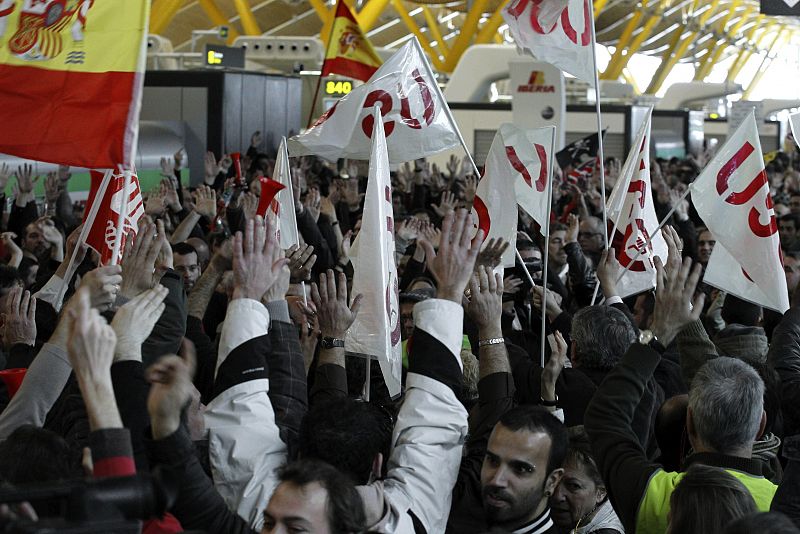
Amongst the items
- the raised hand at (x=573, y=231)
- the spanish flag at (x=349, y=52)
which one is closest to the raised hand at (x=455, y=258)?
the raised hand at (x=573, y=231)

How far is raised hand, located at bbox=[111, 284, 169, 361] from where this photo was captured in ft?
9.99

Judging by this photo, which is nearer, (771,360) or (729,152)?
(771,360)

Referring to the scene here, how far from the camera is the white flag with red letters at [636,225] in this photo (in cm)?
686

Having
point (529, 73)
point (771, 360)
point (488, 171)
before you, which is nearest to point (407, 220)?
point (488, 171)

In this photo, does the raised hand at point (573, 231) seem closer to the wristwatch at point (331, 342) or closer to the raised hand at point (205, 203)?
the raised hand at point (205, 203)

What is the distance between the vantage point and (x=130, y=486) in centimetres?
194

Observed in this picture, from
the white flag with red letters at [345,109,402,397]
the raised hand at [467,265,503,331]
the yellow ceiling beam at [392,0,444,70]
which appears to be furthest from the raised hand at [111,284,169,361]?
the yellow ceiling beam at [392,0,444,70]

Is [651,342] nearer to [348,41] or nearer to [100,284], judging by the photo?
[100,284]

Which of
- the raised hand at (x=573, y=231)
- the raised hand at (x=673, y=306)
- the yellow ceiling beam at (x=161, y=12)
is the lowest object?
the raised hand at (x=573, y=231)

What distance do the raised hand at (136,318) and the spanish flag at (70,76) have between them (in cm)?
84

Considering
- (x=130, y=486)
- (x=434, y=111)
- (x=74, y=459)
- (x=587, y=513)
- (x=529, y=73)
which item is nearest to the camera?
(x=130, y=486)

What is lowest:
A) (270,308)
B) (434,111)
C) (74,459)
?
(74,459)

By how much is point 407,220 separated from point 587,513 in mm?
5749

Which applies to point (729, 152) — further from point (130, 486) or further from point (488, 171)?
point (130, 486)
